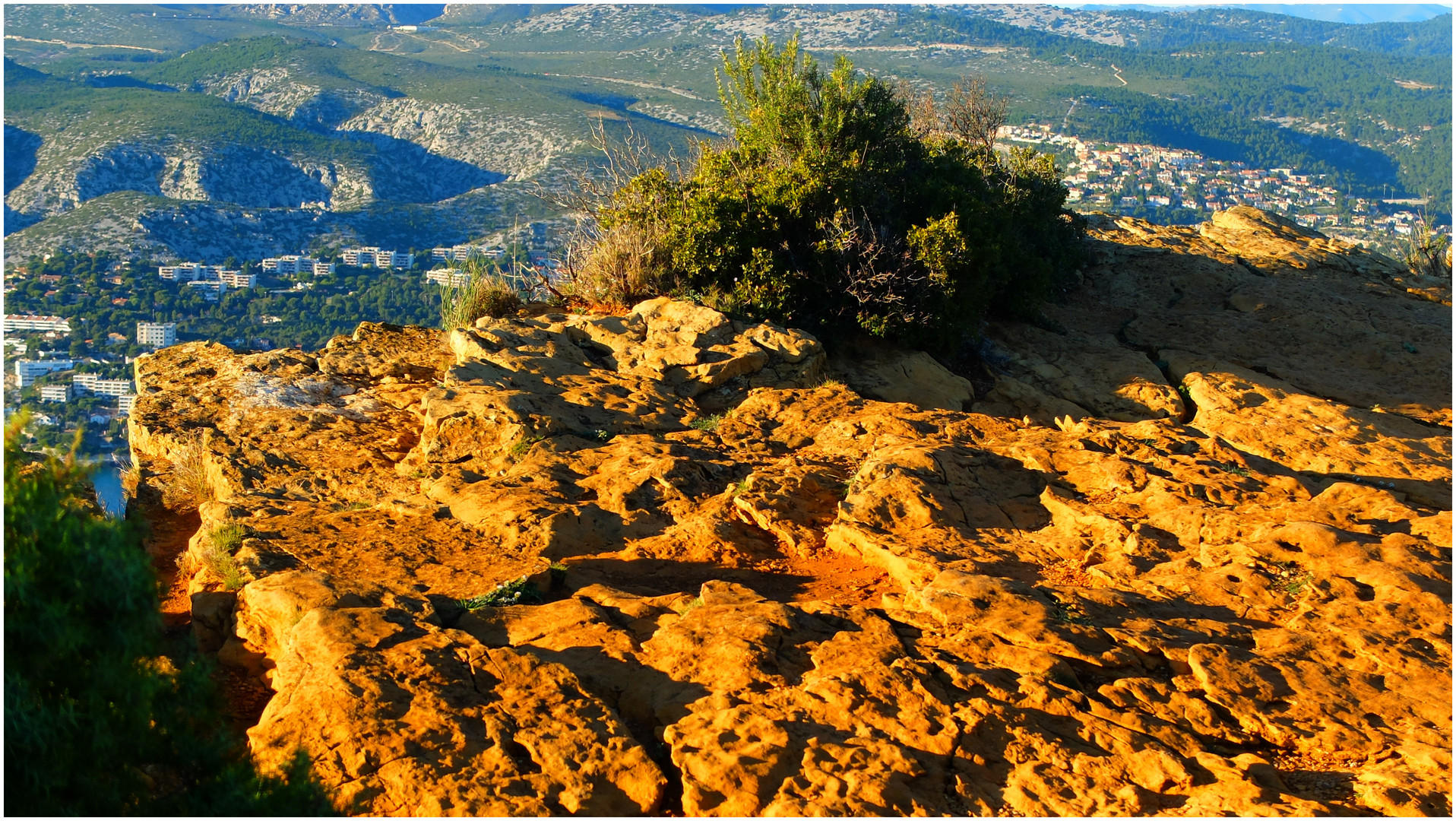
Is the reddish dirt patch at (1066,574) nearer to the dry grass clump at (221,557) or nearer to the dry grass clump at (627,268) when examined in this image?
the dry grass clump at (221,557)

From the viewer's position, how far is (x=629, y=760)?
505cm

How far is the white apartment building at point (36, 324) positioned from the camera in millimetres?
36844

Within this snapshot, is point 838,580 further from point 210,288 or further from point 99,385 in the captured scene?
point 210,288

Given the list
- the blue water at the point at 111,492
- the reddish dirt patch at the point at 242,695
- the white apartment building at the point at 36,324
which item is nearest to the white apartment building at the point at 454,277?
the blue water at the point at 111,492

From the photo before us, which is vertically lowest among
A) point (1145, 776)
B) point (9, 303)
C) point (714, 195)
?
point (9, 303)

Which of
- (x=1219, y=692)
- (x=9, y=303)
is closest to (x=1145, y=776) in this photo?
(x=1219, y=692)

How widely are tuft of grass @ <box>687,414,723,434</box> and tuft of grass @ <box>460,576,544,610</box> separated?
3.89 meters

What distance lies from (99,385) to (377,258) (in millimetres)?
29197

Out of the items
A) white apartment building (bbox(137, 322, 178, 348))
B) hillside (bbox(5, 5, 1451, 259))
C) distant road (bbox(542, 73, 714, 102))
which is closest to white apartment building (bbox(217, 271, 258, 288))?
white apartment building (bbox(137, 322, 178, 348))

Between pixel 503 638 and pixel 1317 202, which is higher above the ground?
pixel 503 638

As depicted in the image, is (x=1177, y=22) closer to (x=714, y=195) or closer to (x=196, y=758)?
(x=714, y=195)

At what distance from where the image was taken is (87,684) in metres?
4.03

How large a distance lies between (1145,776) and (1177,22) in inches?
7096

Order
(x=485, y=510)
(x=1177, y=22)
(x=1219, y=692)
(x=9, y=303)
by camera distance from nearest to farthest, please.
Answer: (x=1219, y=692)
(x=485, y=510)
(x=9, y=303)
(x=1177, y=22)
